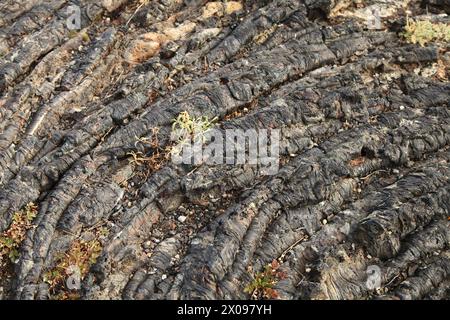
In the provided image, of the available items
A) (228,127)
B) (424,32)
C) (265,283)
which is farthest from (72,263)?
(424,32)

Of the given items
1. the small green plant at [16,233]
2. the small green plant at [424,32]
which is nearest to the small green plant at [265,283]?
the small green plant at [16,233]

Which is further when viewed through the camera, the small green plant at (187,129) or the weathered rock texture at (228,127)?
the small green plant at (187,129)

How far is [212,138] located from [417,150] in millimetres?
3095

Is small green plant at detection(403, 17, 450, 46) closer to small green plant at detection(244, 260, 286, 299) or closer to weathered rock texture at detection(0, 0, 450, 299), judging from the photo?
weathered rock texture at detection(0, 0, 450, 299)

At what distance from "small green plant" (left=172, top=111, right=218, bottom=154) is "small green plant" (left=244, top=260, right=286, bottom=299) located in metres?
2.29

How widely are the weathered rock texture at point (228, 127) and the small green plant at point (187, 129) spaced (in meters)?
0.18

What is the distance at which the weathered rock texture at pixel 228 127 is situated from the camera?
22.6 feet

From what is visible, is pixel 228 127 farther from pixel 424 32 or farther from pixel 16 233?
pixel 424 32

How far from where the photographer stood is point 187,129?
8078mm

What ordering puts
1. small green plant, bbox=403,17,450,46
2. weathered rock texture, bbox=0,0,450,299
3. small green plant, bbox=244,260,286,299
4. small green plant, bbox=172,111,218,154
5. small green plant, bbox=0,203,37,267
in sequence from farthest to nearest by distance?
1. small green plant, bbox=403,17,450,46
2. small green plant, bbox=172,111,218,154
3. small green plant, bbox=0,203,37,267
4. weathered rock texture, bbox=0,0,450,299
5. small green plant, bbox=244,260,286,299

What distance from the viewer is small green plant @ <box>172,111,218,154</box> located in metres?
8.04

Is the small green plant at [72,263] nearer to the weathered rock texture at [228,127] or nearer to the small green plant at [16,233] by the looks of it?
the weathered rock texture at [228,127]

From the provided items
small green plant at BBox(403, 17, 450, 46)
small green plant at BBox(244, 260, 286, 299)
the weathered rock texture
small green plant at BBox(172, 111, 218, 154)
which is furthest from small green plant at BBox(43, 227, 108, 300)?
small green plant at BBox(403, 17, 450, 46)

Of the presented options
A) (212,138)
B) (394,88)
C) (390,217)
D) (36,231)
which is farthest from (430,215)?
(36,231)
